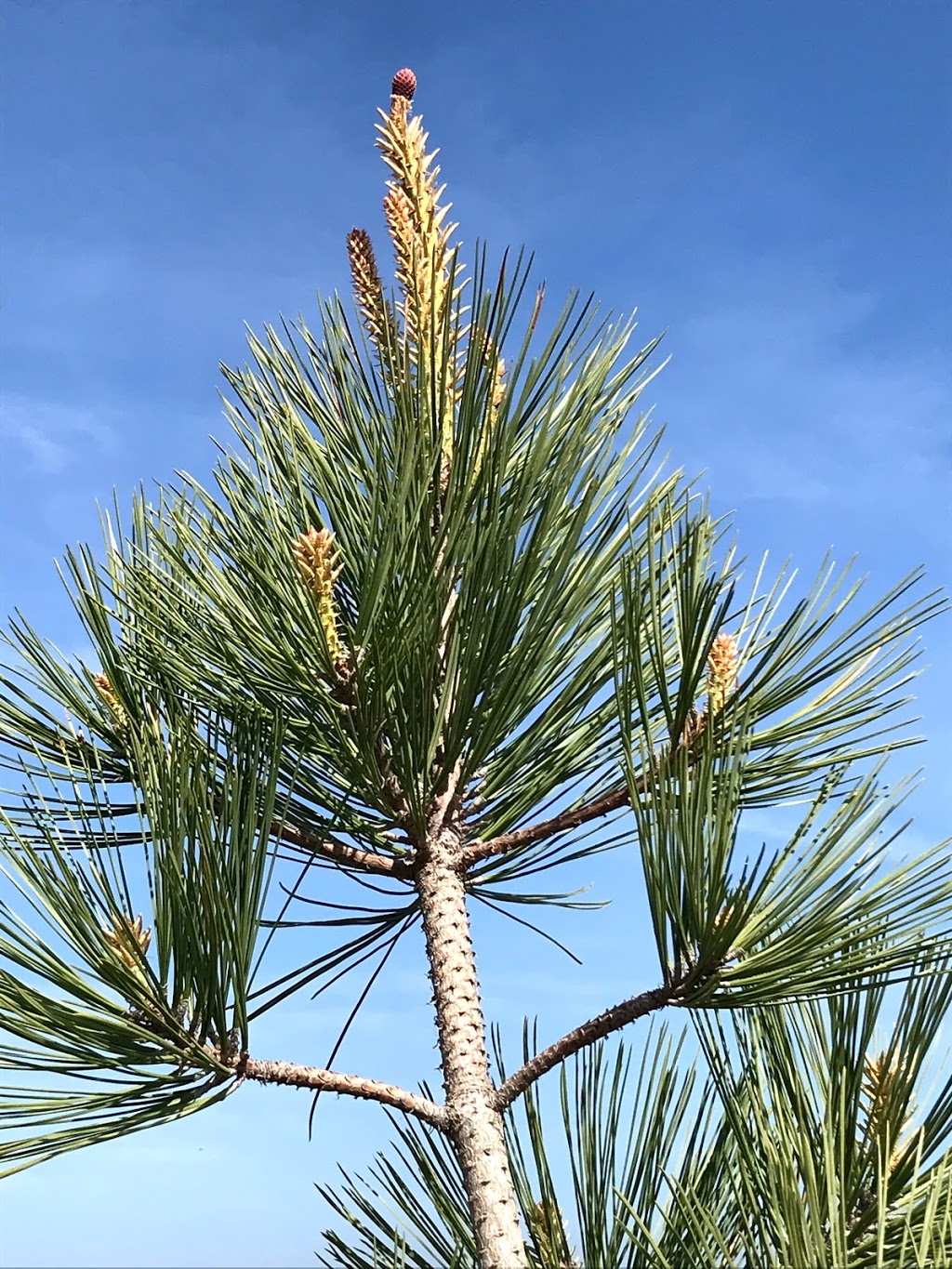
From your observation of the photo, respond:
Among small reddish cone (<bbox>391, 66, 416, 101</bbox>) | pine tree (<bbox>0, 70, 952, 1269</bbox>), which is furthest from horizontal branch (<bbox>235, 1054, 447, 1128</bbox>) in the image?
small reddish cone (<bbox>391, 66, 416, 101</bbox>)

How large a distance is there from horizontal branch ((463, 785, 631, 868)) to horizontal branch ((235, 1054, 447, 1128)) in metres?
0.27

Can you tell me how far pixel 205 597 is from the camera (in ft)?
4.96

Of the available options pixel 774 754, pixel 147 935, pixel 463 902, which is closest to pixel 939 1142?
pixel 774 754

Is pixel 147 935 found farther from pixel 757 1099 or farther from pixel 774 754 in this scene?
pixel 774 754

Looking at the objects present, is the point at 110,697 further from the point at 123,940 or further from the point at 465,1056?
the point at 465,1056

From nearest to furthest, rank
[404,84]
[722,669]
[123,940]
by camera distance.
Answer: [123,940] < [722,669] < [404,84]

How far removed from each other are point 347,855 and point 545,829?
0.79ft

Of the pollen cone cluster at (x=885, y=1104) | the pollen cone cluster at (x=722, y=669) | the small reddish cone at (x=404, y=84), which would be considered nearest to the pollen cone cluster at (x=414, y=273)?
the small reddish cone at (x=404, y=84)

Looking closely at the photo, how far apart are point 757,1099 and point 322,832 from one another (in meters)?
0.58

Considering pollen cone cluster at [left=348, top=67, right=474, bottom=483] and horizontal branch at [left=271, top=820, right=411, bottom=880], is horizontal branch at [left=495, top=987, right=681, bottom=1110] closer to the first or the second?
horizontal branch at [left=271, top=820, right=411, bottom=880]

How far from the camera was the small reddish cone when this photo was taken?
1.58 meters

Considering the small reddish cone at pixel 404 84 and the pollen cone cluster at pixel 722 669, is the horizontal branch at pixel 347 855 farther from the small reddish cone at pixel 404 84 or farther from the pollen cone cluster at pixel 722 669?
the small reddish cone at pixel 404 84

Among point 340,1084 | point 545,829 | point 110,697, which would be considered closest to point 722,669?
point 545,829

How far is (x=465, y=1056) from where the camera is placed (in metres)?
1.33
